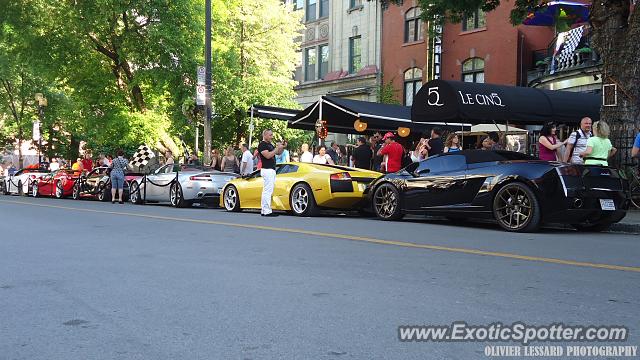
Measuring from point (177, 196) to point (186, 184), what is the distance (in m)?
0.51

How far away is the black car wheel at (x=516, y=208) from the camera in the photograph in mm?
9961

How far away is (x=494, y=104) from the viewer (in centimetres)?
1591

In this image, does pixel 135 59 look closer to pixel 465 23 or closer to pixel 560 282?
pixel 465 23

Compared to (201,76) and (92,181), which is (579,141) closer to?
(201,76)

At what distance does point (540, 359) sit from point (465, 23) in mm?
27854

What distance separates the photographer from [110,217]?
43.3ft

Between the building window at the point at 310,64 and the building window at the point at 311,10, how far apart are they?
74.6 inches

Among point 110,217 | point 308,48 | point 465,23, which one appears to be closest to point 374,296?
point 110,217

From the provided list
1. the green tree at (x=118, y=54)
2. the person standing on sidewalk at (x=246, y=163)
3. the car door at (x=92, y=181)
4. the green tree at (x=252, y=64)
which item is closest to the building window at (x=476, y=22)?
the green tree at (x=252, y=64)

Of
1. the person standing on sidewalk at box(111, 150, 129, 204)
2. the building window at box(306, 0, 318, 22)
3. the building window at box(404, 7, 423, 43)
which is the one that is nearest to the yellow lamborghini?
the person standing on sidewalk at box(111, 150, 129, 204)

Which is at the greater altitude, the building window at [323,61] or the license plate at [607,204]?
the building window at [323,61]

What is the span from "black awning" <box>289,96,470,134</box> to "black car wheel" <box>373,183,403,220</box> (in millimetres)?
7384

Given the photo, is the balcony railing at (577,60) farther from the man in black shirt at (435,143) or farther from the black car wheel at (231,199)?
the black car wheel at (231,199)

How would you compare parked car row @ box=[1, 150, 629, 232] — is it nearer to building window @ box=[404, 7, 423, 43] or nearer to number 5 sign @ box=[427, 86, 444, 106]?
number 5 sign @ box=[427, 86, 444, 106]
